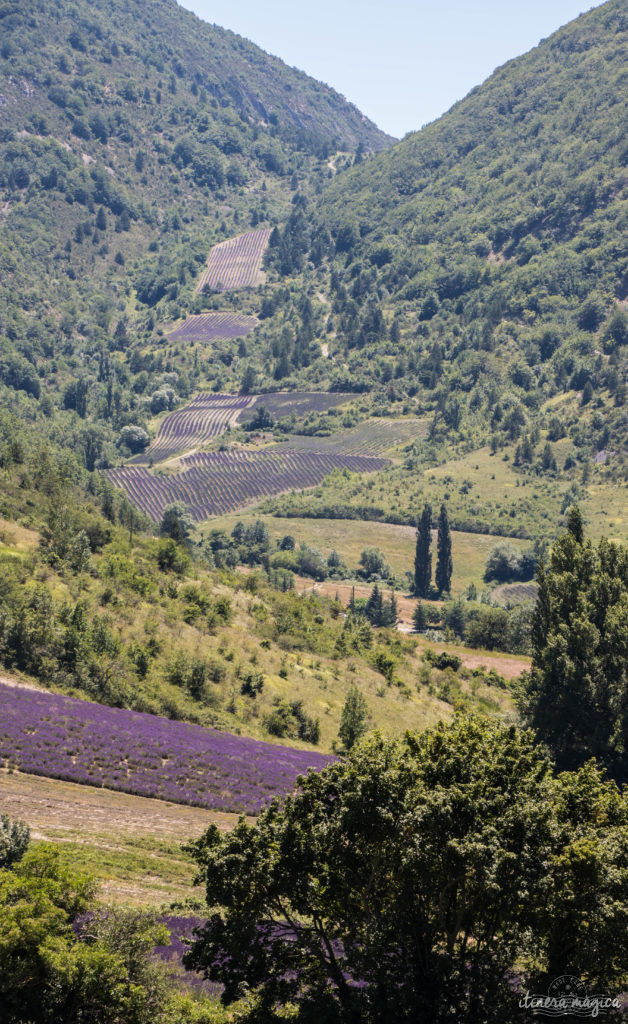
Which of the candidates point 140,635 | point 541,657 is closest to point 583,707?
point 541,657

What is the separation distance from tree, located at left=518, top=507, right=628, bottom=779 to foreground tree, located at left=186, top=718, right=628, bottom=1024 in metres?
41.4

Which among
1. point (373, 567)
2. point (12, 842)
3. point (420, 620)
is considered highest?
point (373, 567)

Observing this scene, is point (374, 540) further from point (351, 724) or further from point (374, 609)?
point (351, 724)

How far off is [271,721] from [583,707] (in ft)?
73.7

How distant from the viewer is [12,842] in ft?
86.2

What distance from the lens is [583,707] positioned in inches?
2586

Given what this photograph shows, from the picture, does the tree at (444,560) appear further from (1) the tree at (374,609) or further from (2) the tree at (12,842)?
(2) the tree at (12,842)

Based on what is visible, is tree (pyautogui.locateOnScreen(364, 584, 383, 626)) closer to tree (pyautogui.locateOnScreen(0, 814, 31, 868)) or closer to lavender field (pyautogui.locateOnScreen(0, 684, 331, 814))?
lavender field (pyautogui.locateOnScreen(0, 684, 331, 814))

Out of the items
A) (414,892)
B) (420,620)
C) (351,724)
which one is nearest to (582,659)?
(351,724)

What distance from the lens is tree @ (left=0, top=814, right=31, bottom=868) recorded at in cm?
2603

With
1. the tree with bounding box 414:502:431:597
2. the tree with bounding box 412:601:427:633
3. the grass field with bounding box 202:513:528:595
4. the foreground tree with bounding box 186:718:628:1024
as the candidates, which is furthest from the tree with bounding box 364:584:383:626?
the foreground tree with bounding box 186:718:628:1024

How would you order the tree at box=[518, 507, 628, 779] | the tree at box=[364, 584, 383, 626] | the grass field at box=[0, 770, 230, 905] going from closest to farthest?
the grass field at box=[0, 770, 230, 905] < the tree at box=[518, 507, 628, 779] < the tree at box=[364, 584, 383, 626]

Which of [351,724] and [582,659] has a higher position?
[582,659]

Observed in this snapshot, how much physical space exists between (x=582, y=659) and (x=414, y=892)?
4470 cm
